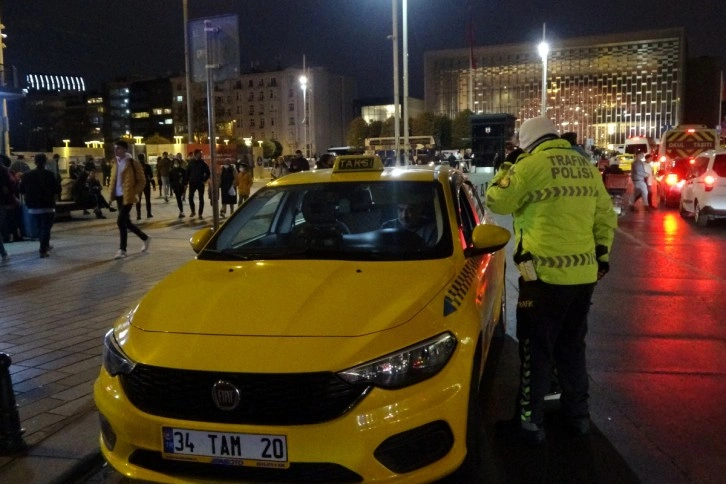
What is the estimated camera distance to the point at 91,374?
17.4 ft

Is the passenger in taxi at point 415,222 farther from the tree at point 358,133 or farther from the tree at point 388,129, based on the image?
the tree at point 358,133

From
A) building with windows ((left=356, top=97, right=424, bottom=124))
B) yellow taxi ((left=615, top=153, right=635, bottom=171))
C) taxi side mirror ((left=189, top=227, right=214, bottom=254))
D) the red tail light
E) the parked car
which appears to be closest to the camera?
taxi side mirror ((left=189, top=227, right=214, bottom=254))

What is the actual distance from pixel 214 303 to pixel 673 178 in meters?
20.0

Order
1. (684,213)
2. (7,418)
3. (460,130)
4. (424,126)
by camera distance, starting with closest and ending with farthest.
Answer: (7,418) → (684,213) → (460,130) → (424,126)

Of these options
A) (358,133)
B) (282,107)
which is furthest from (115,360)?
(282,107)

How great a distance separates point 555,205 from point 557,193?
7 cm

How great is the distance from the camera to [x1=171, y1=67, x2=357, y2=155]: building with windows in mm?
112625

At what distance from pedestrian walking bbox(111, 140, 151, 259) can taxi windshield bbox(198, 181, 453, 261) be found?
20.8 feet

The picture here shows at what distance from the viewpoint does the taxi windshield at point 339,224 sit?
13.6 ft

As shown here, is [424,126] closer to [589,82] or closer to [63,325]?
[589,82]

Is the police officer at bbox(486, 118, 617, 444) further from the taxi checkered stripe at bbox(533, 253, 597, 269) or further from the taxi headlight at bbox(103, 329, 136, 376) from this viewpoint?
the taxi headlight at bbox(103, 329, 136, 376)

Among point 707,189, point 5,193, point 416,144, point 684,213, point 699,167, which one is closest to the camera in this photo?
point 5,193

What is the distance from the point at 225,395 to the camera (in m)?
2.89

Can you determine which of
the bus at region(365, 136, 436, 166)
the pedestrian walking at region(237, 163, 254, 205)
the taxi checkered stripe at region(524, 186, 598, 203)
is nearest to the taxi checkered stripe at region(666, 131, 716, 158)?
the bus at region(365, 136, 436, 166)
